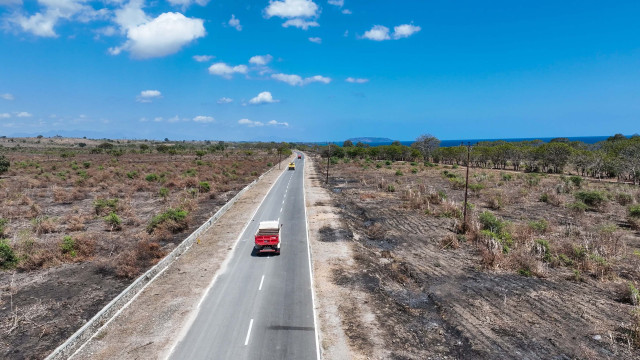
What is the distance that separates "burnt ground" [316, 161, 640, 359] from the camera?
44.7 ft

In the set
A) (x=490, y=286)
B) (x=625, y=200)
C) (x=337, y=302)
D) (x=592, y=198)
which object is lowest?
(x=337, y=302)

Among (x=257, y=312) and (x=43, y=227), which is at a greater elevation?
(x=43, y=227)

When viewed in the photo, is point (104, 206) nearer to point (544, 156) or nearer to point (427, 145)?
point (544, 156)

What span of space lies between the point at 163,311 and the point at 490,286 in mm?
17001

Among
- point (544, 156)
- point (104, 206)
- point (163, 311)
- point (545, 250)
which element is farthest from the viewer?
point (544, 156)

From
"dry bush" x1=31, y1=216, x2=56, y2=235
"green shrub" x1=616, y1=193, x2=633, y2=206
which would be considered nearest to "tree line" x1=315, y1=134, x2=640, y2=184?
"green shrub" x1=616, y1=193, x2=633, y2=206

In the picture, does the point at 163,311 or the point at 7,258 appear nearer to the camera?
the point at 163,311

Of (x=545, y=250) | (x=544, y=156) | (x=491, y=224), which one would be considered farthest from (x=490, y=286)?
(x=544, y=156)

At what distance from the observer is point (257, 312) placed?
1532 cm

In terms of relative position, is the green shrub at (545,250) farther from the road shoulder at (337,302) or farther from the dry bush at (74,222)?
the dry bush at (74,222)

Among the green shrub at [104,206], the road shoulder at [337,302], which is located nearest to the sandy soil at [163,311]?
the road shoulder at [337,302]

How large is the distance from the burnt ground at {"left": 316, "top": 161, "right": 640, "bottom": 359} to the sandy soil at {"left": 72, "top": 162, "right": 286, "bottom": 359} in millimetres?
7119

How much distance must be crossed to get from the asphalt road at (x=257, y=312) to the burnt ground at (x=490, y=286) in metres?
2.04

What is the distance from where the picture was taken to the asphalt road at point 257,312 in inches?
494
